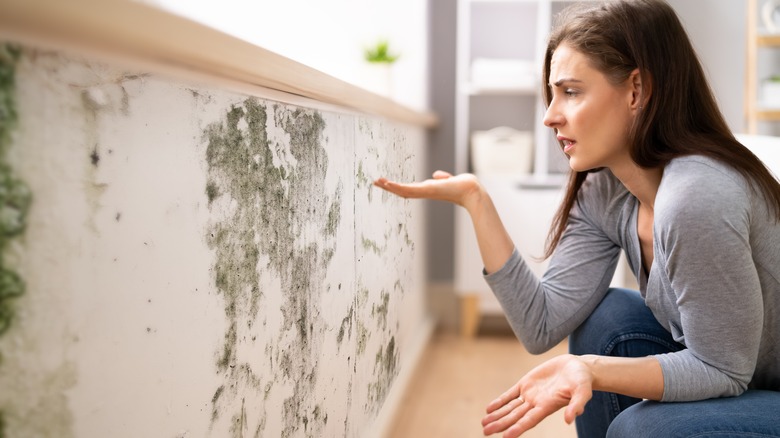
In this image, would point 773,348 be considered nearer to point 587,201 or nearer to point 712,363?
point 712,363

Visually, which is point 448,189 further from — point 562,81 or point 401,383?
point 401,383

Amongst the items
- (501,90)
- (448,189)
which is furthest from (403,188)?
(501,90)

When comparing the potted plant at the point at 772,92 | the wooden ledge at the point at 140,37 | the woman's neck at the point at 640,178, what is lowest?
the woman's neck at the point at 640,178

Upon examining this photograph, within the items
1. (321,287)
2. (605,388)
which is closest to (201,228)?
(321,287)

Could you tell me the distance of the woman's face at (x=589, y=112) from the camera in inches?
46.2

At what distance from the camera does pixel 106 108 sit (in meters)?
0.58

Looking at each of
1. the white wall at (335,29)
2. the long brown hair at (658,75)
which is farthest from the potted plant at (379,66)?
the long brown hair at (658,75)

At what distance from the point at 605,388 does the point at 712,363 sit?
6.4 inches

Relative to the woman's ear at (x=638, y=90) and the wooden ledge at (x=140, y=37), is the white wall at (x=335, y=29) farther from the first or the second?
the woman's ear at (x=638, y=90)

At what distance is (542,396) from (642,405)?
19 cm

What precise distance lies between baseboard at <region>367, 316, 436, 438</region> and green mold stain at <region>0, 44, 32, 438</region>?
1.19m

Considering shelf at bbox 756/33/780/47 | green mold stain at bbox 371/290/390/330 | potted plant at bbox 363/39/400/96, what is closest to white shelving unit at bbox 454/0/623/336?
potted plant at bbox 363/39/400/96

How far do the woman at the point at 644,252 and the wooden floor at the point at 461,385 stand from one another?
78 cm

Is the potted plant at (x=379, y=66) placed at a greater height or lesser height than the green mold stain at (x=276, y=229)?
greater
